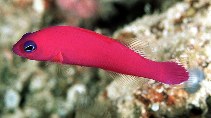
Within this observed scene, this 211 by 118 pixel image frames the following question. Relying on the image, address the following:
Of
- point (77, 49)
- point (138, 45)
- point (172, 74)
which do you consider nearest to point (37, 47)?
point (77, 49)

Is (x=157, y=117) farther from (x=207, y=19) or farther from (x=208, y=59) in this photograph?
(x=207, y=19)

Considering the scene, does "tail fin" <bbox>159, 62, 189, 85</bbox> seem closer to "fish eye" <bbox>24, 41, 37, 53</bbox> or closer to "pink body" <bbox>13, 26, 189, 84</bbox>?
"pink body" <bbox>13, 26, 189, 84</bbox>

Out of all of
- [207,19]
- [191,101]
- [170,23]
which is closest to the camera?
[191,101]

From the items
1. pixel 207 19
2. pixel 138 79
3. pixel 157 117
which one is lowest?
pixel 157 117

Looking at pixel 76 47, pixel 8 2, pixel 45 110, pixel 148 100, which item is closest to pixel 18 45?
pixel 76 47

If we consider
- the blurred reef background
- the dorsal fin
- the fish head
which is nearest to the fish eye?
the fish head

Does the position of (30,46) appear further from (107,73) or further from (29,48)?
(107,73)

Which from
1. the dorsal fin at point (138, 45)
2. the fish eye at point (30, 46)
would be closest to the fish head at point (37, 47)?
the fish eye at point (30, 46)
